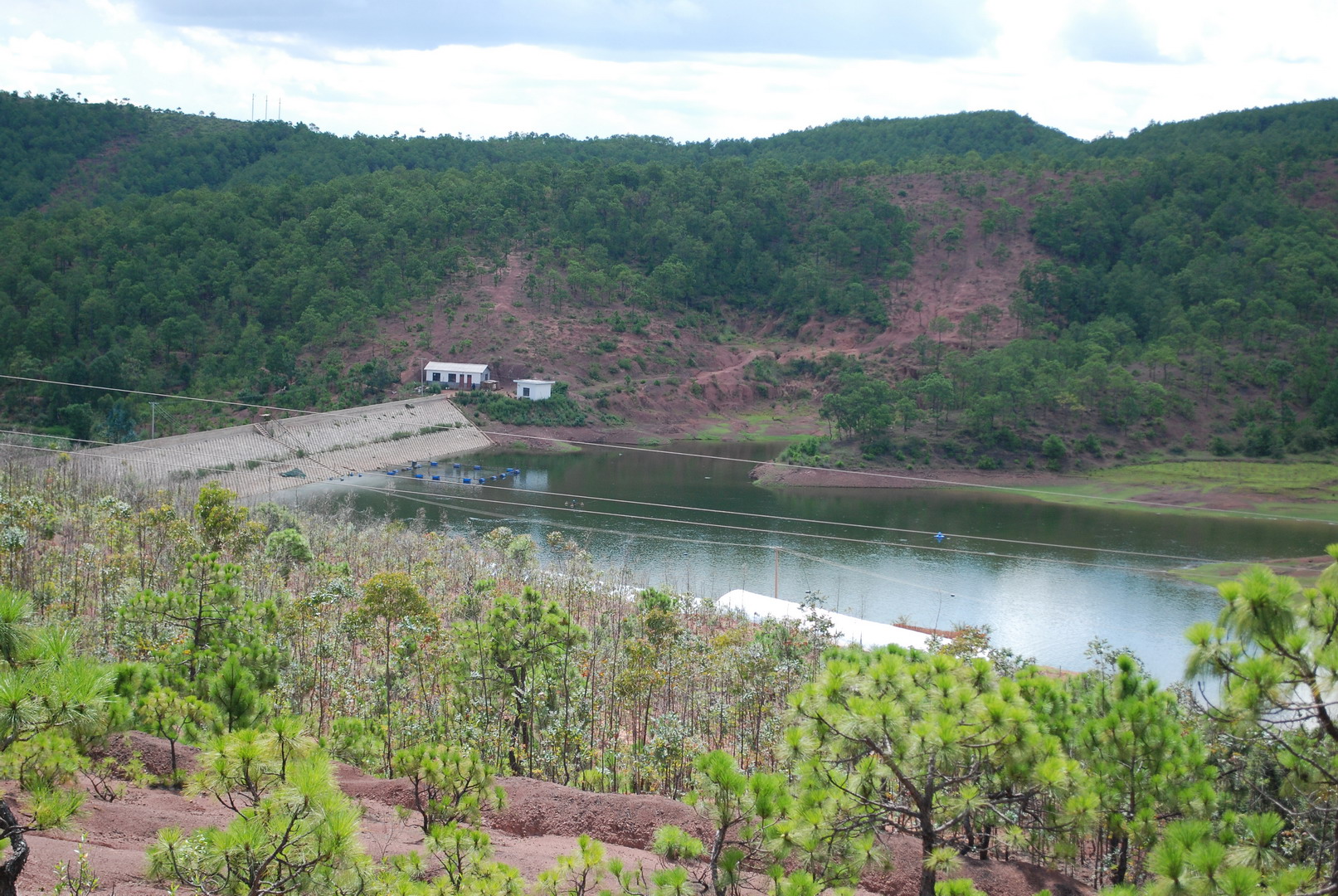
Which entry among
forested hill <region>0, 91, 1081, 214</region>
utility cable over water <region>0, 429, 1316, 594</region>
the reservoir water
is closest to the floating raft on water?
the reservoir water

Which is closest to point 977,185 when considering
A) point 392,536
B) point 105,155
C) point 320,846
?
point 392,536

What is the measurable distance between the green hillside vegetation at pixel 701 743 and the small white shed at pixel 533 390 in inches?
1687

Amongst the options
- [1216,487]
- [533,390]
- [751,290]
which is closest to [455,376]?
[533,390]

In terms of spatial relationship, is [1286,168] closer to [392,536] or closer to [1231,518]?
[1231,518]

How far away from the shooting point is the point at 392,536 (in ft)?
85.1

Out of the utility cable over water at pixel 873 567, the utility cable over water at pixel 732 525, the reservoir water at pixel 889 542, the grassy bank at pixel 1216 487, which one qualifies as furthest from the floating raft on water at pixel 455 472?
the grassy bank at pixel 1216 487

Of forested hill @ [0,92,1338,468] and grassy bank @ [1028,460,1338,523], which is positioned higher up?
forested hill @ [0,92,1338,468]

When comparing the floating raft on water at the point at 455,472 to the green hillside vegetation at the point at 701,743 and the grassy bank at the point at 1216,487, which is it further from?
the green hillside vegetation at the point at 701,743

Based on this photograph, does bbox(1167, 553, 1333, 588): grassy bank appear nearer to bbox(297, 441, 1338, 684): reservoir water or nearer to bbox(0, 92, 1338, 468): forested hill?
bbox(297, 441, 1338, 684): reservoir water

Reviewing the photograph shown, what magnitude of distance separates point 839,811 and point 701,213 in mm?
72976

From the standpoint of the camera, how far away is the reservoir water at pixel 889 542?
26.4 meters

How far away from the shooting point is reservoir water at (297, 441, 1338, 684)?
86.6ft

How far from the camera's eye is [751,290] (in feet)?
247

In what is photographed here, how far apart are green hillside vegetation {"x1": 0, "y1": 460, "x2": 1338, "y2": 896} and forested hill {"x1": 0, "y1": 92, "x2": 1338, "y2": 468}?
37.9 metres
